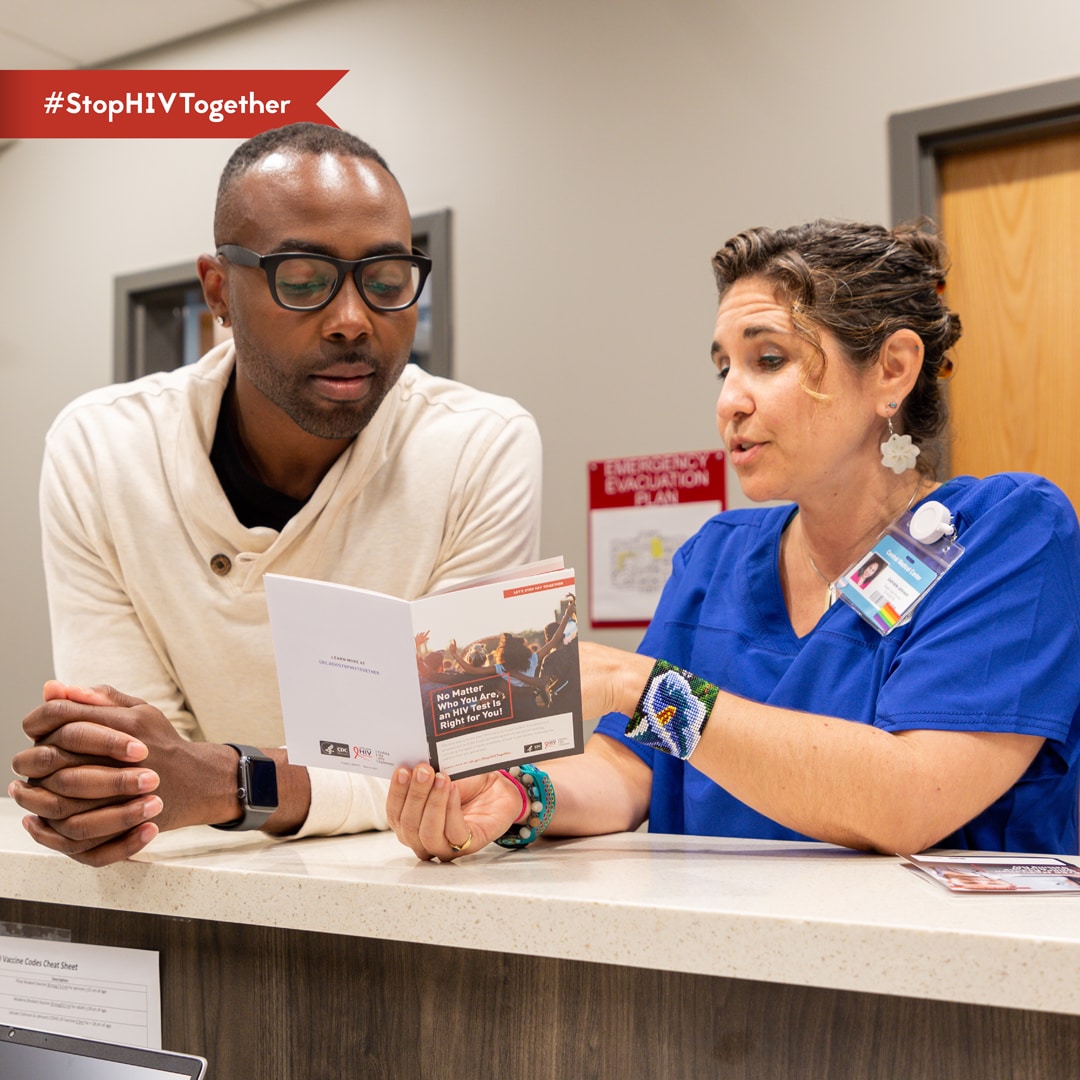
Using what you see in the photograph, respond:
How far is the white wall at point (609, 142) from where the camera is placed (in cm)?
264

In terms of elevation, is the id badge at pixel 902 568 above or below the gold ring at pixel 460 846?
above

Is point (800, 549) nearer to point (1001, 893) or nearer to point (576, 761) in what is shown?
point (576, 761)

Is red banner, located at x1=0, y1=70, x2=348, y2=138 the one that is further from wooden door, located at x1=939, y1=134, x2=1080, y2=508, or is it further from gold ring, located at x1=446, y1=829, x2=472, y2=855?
gold ring, located at x1=446, y1=829, x2=472, y2=855

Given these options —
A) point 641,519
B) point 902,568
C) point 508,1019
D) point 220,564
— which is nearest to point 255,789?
point 508,1019

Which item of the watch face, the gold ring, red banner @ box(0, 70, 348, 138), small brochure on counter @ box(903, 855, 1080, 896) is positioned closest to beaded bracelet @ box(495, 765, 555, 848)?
the gold ring

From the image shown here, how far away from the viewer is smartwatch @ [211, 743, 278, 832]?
3.91 ft

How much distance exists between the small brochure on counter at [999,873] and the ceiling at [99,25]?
3277mm

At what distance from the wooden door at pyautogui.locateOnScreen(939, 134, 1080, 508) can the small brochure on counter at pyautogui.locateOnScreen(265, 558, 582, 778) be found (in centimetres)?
176

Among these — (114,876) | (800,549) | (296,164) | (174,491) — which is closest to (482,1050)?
(114,876)

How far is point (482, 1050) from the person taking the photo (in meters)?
1.01

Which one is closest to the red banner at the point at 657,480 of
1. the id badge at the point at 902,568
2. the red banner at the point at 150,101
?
the red banner at the point at 150,101

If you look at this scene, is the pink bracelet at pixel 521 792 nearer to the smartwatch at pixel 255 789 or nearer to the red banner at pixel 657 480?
the smartwatch at pixel 255 789

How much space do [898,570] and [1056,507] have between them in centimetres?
17

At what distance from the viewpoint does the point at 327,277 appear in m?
1.51
